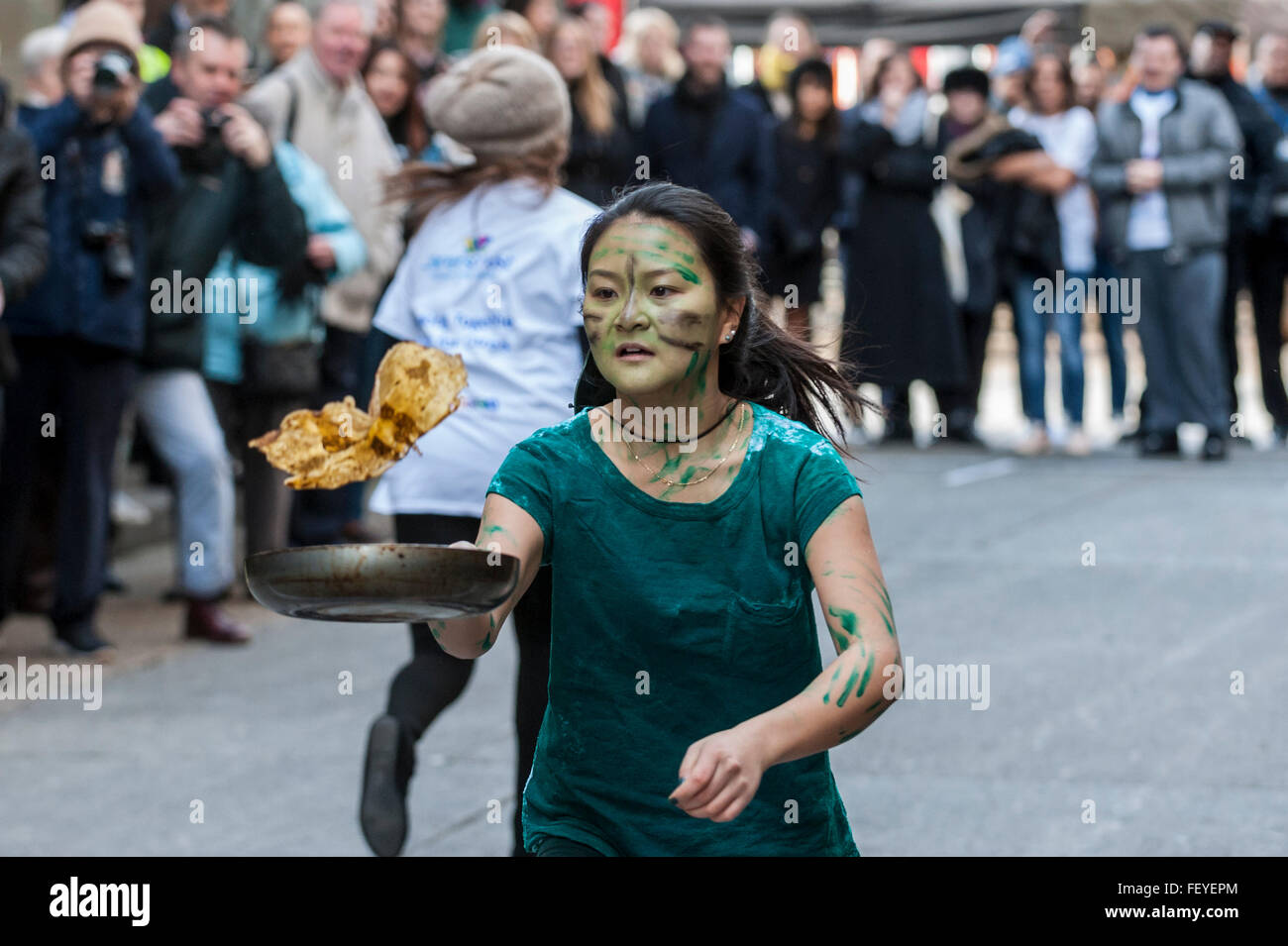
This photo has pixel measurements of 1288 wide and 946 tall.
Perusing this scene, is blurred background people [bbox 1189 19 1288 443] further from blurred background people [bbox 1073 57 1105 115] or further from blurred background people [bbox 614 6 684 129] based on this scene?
blurred background people [bbox 614 6 684 129]

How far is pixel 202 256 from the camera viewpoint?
7621 millimetres

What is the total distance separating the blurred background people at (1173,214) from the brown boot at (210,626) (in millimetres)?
6517

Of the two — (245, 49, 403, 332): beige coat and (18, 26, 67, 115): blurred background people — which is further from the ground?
(18, 26, 67, 115): blurred background people

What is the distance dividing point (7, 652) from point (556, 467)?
4.99 m

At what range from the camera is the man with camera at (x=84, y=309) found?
7.10m

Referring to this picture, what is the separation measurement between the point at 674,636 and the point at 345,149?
21.1 feet

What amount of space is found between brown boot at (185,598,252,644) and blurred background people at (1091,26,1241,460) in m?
6.52

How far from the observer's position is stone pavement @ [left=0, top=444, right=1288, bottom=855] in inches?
202

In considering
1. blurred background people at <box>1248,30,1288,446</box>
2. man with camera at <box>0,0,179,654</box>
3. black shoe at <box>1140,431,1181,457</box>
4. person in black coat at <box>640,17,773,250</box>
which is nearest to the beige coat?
man with camera at <box>0,0,179,654</box>

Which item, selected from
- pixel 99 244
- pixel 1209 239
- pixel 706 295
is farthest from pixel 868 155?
pixel 706 295

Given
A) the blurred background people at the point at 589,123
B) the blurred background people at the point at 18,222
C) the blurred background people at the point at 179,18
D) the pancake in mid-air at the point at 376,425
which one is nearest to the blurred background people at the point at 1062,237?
the blurred background people at the point at 589,123

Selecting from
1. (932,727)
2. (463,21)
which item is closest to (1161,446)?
(463,21)

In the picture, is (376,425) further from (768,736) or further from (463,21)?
(463,21)

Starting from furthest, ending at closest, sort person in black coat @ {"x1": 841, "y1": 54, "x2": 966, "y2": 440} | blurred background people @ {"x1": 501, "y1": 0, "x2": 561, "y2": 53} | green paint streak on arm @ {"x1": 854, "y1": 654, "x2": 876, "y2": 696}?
person in black coat @ {"x1": 841, "y1": 54, "x2": 966, "y2": 440} < blurred background people @ {"x1": 501, "y1": 0, "x2": 561, "y2": 53} < green paint streak on arm @ {"x1": 854, "y1": 654, "x2": 876, "y2": 696}
